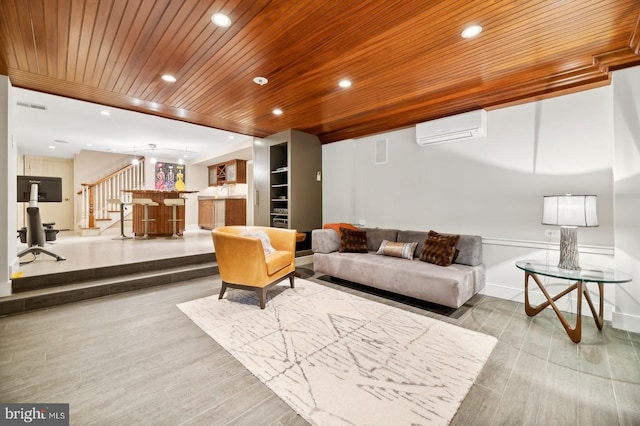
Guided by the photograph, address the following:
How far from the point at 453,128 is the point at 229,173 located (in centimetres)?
713

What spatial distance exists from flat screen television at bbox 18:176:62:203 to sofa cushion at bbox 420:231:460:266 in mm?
5835

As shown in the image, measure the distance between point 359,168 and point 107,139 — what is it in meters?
6.40

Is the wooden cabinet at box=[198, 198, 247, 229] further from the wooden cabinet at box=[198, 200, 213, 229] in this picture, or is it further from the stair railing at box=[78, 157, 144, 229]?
the stair railing at box=[78, 157, 144, 229]

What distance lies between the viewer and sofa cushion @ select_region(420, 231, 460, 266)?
3.30m

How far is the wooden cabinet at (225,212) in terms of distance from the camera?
8.25m

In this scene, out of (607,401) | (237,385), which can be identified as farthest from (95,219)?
(607,401)

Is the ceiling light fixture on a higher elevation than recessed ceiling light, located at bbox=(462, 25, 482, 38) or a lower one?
higher

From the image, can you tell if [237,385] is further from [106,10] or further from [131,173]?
[131,173]

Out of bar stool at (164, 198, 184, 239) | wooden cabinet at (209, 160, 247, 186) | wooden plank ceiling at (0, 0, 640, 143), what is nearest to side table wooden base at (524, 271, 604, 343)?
wooden plank ceiling at (0, 0, 640, 143)

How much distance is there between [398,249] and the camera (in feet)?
12.4

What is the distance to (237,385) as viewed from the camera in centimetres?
176

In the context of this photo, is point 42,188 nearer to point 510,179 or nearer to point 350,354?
point 350,354

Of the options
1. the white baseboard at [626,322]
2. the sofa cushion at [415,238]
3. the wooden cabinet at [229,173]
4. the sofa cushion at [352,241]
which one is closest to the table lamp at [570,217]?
the white baseboard at [626,322]

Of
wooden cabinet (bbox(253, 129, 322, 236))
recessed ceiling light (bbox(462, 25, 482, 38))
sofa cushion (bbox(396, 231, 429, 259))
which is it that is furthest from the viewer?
wooden cabinet (bbox(253, 129, 322, 236))
